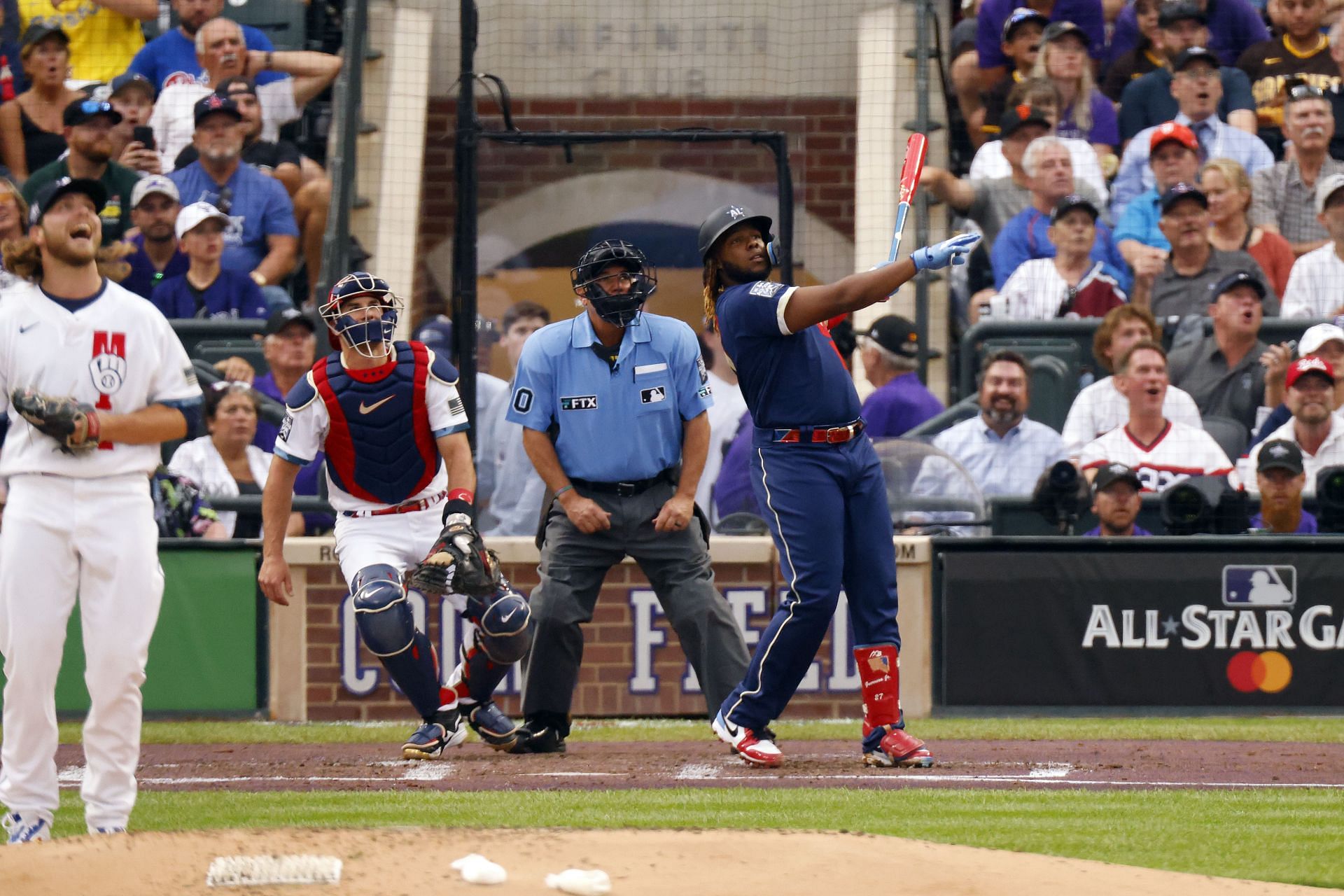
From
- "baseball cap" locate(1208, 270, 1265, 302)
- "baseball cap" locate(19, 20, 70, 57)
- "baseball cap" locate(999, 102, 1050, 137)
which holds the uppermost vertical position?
"baseball cap" locate(19, 20, 70, 57)

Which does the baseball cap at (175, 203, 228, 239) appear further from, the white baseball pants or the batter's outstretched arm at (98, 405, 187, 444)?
the white baseball pants

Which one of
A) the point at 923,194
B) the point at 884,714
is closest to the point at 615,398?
the point at 884,714

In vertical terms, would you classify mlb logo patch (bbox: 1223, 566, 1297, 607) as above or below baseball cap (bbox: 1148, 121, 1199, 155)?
below

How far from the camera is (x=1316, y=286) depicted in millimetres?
10734

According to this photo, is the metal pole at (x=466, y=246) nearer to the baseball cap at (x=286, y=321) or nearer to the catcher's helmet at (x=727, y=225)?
the baseball cap at (x=286, y=321)

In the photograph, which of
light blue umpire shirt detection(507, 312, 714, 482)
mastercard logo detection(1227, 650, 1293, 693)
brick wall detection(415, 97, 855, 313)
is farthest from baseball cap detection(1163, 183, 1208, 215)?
light blue umpire shirt detection(507, 312, 714, 482)

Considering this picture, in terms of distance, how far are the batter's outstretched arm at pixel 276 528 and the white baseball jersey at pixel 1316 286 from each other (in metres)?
6.05

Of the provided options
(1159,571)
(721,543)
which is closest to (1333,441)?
(1159,571)

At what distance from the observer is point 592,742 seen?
8133 millimetres

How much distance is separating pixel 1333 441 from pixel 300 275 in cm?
616

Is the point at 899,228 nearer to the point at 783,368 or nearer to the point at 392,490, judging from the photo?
the point at 783,368

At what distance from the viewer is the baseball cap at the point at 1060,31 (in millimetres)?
11938

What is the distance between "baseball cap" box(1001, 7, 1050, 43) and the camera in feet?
39.9

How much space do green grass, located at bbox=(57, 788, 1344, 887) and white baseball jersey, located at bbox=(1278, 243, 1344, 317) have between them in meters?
4.90
